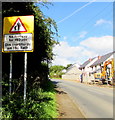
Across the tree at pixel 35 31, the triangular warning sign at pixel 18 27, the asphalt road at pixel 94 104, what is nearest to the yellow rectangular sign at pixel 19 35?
the triangular warning sign at pixel 18 27

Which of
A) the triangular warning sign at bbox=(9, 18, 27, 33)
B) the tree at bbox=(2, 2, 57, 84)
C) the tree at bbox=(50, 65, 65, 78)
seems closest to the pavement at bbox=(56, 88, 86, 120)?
the tree at bbox=(2, 2, 57, 84)

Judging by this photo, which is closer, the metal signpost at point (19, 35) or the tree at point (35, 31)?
the metal signpost at point (19, 35)

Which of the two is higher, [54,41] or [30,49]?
[54,41]

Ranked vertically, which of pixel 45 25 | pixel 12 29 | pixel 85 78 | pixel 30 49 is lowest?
pixel 85 78

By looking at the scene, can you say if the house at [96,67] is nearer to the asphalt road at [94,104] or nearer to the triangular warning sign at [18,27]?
the asphalt road at [94,104]

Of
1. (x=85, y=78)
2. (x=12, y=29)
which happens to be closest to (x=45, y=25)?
(x=12, y=29)

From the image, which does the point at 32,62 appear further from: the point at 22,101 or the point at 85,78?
the point at 85,78

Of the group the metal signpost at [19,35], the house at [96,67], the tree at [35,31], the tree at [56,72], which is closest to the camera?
the metal signpost at [19,35]

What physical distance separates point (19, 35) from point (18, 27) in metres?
0.24

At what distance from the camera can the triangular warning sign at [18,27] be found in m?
5.00

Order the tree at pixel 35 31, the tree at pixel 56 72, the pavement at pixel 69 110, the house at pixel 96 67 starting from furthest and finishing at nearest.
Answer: the tree at pixel 56 72
the house at pixel 96 67
the tree at pixel 35 31
the pavement at pixel 69 110

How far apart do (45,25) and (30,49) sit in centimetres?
397

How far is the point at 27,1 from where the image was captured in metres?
7.18

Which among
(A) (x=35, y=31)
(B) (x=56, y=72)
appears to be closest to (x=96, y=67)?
(B) (x=56, y=72)
